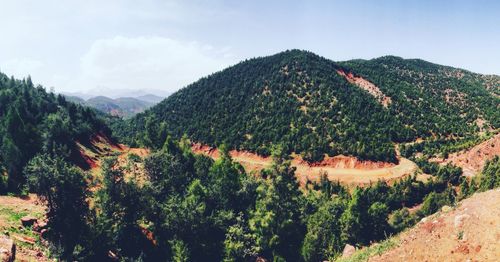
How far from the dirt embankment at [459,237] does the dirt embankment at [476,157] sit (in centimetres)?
6328

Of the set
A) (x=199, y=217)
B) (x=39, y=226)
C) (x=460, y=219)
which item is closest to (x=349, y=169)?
(x=199, y=217)

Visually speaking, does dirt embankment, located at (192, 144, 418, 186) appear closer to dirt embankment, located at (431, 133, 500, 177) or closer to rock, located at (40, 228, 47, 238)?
dirt embankment, located at (431, 133, 500, 177)

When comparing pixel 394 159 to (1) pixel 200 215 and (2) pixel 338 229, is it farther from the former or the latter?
(1) pixel 200 215

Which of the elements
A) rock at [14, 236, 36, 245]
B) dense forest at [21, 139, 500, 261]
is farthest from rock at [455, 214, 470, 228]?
rock at [14, 236, 36, 245]

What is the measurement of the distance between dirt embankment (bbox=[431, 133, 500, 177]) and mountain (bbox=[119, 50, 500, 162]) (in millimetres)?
17023

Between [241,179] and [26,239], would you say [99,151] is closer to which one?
[241,179]

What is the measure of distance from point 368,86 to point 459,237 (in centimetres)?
14669

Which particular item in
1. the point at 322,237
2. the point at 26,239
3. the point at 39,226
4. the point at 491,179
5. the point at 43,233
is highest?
the point at 491,179

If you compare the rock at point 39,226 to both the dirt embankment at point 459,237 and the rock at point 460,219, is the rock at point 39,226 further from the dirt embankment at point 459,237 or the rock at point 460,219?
the rock at point 460,219

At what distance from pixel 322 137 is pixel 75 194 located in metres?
78.5

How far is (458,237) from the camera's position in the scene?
1067 inches

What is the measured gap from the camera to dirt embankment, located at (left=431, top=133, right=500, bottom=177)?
279 feet

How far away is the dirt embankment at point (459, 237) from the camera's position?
25.5 metres

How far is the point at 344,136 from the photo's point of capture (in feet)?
354
